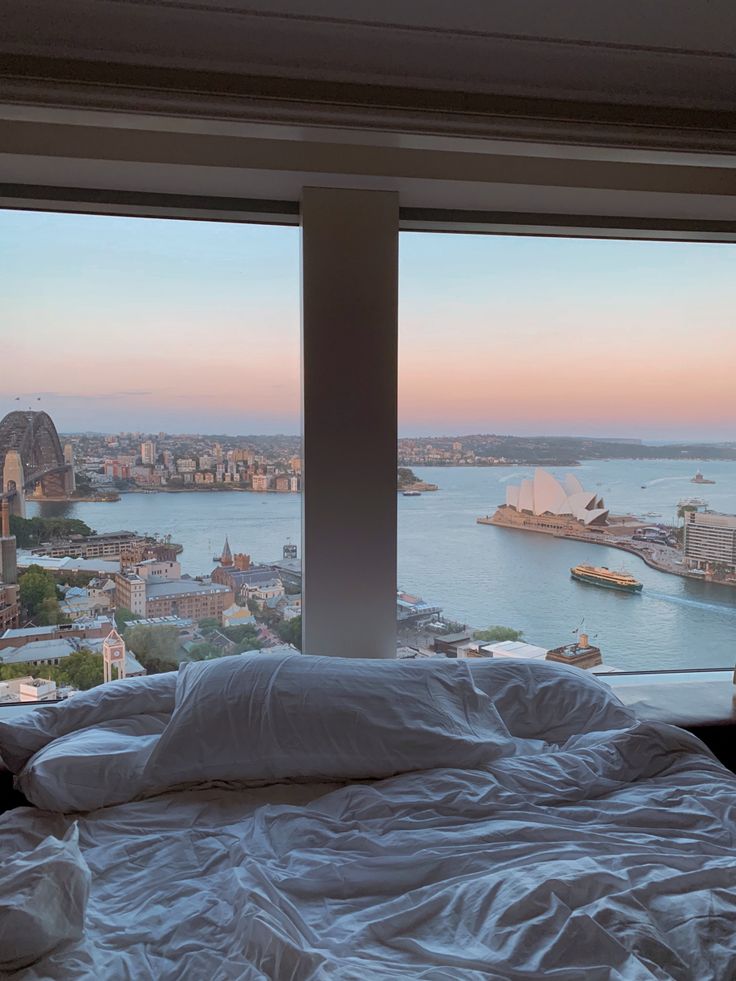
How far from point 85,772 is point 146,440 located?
134 cm

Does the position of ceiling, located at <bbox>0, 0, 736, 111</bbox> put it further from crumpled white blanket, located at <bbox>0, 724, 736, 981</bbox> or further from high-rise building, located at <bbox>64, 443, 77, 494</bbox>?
crumpled white blanket, located at <bbox>0, 724, 736, 981</bbox>

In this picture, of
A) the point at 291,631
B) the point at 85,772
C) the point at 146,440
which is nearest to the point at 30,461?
the point at 146,440

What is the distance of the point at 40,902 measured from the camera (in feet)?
3.93

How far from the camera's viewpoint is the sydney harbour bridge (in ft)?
8.66

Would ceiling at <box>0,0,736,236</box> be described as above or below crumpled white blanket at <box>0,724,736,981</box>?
above

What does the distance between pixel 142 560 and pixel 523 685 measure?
4.84 feet

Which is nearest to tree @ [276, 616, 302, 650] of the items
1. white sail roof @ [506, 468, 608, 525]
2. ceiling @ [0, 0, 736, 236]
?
white sail roof @ [506, 468, 608, 525]

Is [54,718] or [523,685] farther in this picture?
[523,685]

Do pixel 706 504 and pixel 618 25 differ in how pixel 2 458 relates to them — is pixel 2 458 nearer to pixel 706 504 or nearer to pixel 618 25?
pixel 618 25

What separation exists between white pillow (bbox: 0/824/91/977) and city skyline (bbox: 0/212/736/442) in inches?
68.9

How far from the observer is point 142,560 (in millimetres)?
2740

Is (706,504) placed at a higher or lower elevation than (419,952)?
higher

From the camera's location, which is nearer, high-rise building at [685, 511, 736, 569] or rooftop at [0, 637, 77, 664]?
rooftop at [0, 637, 77, 664]

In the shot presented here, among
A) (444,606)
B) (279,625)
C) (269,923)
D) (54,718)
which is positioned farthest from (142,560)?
(269,923)
